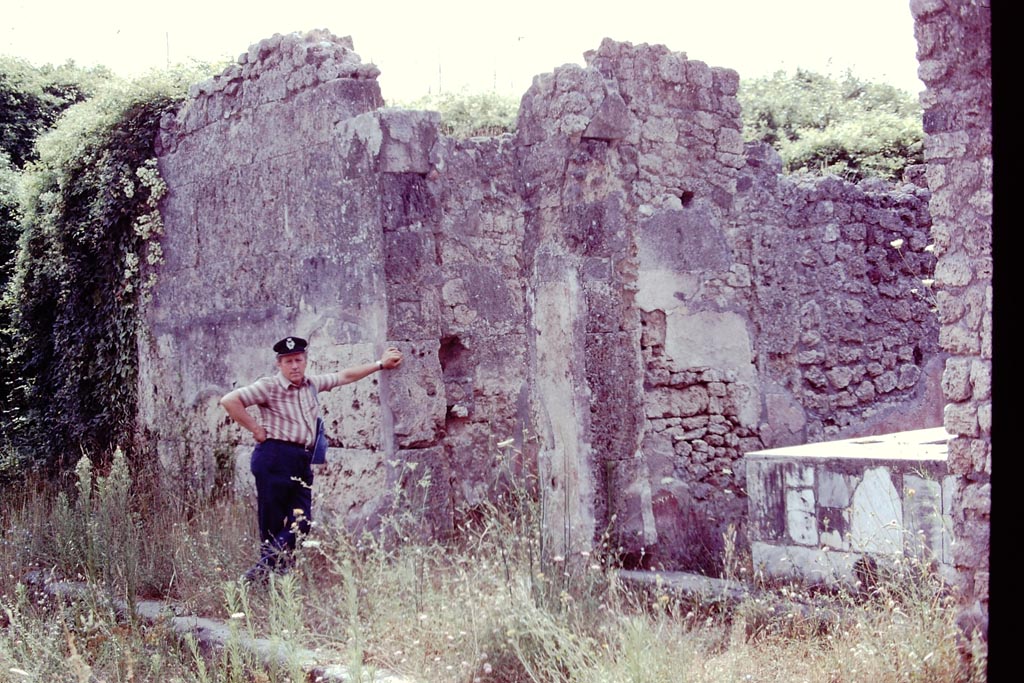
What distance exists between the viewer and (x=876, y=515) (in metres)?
5.27

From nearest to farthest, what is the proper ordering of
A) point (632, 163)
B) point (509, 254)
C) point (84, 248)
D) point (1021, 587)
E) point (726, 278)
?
point (1021, 587), point (632, 163), point (726, 278), point (509, 254), point (84, 248)

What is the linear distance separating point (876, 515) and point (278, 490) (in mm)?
3649

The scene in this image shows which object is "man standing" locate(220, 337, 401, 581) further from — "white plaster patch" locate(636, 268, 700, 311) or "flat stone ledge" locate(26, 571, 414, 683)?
"white plaster patch" locate(636, 268, 700, 311)

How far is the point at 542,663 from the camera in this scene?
4.69 metres

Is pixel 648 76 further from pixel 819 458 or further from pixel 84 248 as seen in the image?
pixel 84 248

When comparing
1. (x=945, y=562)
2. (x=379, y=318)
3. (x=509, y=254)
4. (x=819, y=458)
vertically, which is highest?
(x=509, y=254)

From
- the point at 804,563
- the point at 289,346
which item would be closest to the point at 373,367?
the point at 289,346

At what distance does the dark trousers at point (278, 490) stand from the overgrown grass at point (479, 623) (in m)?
0.28

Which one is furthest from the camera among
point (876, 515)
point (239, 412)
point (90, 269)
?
point (90, 269)

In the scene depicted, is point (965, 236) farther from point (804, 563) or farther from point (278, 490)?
point (278, 490)

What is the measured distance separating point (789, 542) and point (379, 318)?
125 inches

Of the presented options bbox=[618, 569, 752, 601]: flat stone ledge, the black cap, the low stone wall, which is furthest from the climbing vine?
the low stone wall

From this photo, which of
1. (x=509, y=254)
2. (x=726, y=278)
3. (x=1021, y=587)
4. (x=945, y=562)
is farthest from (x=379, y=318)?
(x=1021, y=587)

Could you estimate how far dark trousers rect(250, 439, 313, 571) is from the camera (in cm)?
697
